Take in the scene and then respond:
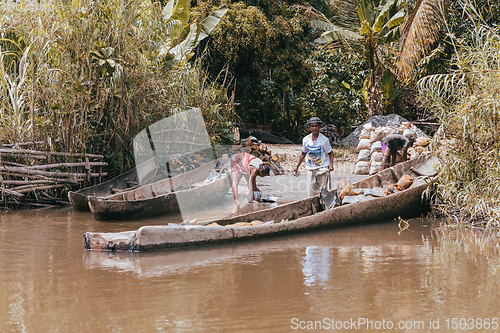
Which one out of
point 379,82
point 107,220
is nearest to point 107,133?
point 107,220

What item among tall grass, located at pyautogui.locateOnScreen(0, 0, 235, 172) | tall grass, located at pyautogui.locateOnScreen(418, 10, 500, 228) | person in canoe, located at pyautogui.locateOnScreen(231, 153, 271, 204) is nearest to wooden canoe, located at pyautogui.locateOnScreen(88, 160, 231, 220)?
person in canoe, located at pyautogui.locateOnScreen(231, 153, 271, 204)

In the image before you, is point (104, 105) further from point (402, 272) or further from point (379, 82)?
point (379, 82)

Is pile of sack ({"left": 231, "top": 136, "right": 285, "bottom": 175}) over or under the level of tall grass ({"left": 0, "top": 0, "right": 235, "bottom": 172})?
under

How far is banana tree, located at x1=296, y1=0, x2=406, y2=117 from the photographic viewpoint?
43.5 ft

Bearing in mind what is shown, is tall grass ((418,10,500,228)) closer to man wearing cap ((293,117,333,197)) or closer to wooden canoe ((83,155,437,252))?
wooden canoe ((83,155,437,252))

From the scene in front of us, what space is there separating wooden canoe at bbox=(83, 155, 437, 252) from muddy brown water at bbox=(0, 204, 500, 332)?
11cm

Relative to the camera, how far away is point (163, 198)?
749 cm

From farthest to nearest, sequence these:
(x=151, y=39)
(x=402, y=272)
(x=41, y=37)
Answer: (x=151, y=39), (x=41, y=37), (x=402, y=272)

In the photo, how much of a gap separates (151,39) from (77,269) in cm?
680

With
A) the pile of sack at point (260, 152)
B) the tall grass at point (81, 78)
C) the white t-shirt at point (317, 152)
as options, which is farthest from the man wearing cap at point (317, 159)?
the pile of sack at point (260, 152)

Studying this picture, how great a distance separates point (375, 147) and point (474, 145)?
5.64 meters

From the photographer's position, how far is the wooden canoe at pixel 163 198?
6.85 meters

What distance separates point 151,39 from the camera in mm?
10133

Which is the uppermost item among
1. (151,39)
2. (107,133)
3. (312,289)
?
(151,39)
